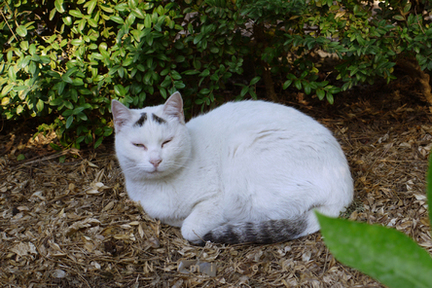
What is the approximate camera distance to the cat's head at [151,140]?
10.1ft

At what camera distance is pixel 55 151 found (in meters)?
4.59

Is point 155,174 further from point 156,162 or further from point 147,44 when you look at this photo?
point 147,44

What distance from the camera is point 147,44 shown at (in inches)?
148

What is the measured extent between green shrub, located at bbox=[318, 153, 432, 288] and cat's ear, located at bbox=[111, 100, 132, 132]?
2.86 meters

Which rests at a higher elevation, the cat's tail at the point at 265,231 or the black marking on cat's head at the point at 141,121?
the black marking on cat's head at the point at 141,121

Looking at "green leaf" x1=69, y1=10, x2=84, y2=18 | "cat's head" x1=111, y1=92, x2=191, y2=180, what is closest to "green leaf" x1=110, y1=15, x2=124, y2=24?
"green leaf" x1=69, y1=10, x2=84, y2=18

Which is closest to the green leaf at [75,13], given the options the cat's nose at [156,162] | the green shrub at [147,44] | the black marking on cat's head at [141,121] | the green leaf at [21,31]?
the green shrub at [147,44]

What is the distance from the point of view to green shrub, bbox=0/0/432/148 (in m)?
3.63

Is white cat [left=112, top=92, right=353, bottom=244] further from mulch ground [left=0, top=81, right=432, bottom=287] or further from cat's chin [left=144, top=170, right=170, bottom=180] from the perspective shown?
mulch ground [left=0, top=81, right=432, bottom=287]

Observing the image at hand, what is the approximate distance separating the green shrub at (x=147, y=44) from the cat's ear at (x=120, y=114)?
757 millimetres

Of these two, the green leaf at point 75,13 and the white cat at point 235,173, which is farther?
the green leaf at point 75,13

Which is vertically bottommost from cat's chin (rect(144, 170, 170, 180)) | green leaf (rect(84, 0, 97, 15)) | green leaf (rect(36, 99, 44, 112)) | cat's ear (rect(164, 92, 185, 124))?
cat's chin (rect(144, 170, 170, 180))

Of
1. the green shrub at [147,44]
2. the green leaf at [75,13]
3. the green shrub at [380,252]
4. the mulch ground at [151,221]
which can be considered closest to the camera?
the green shrub at [380,252]

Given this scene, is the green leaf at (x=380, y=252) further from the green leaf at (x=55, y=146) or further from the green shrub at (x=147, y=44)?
the green leaf at (x=55, y=146)
